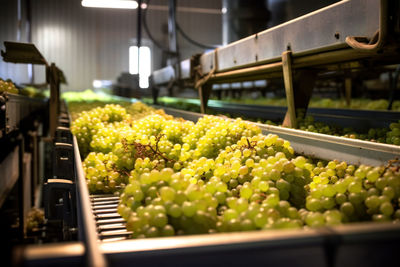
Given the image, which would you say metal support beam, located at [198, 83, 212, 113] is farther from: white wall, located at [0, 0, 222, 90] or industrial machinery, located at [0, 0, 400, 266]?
white wall, located at [0, 0, 222, 90]

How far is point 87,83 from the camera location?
14.2 metres

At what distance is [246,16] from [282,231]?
24.9 ft

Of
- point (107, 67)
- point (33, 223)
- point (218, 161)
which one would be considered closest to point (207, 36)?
point (107, 67)

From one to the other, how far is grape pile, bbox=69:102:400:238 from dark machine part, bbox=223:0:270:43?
6668mm

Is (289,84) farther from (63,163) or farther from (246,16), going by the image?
(246,16)

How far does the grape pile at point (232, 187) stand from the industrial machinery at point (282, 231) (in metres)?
0.10

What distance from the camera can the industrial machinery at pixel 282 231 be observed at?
18.1 inches

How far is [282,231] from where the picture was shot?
19.5 inches

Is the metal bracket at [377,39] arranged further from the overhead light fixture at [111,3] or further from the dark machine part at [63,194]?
the overhead light fixture at [111,3]

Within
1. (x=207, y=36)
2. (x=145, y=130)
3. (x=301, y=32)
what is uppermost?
(x=207, y=36)

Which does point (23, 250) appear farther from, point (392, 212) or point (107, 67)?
point (107, 67)

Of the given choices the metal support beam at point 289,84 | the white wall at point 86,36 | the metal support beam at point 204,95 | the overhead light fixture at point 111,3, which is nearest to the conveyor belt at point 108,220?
the metal support beam at point 289,84

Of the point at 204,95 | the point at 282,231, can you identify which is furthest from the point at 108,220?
the point at 204,95

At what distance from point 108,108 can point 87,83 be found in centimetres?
1257
